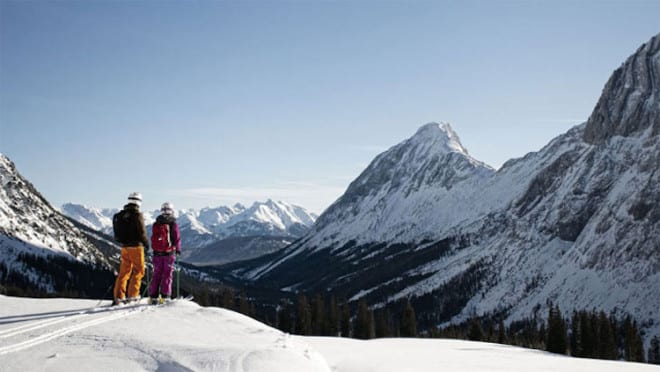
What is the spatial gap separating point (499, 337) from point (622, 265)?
97.7 m

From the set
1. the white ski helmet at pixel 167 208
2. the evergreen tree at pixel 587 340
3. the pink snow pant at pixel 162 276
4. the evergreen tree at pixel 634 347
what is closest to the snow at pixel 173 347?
the pink snow pant at pixel 162 276

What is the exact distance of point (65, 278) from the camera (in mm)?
198500

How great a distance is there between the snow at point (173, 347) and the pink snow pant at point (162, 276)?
6.18 feet

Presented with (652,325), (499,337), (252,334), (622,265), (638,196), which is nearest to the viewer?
(252,334)

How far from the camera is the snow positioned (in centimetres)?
995

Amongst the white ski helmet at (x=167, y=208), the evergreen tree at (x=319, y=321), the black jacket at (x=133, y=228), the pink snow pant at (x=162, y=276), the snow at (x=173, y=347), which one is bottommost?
the evergreen tree at (x=319, y=321)

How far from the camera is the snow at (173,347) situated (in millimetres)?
9945

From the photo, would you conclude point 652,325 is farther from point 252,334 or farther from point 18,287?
point 18,287

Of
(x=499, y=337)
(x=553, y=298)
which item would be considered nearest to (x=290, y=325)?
(x=499, y=337)

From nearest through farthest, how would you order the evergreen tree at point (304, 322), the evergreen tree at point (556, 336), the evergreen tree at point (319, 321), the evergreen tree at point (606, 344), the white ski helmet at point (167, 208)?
the white ski helmet at point (167, 208)
the evergreen tree at point (556, 336)
the evergreen tree at point (606, 344)
the evergreen tree at point (304, 322)
the evergreen tree at point (319, 321)

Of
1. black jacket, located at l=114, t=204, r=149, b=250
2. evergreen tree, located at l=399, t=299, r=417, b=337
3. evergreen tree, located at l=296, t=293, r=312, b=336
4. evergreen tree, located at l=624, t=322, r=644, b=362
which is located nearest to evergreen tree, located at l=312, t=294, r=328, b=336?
evergreen tree, located at l=296, t=293, r=312, b=336

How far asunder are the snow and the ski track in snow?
0.02 metres

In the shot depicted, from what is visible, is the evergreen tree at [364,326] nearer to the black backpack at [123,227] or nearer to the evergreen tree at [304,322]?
the evergreen tree at [304,322]

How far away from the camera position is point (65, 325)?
12.8m
